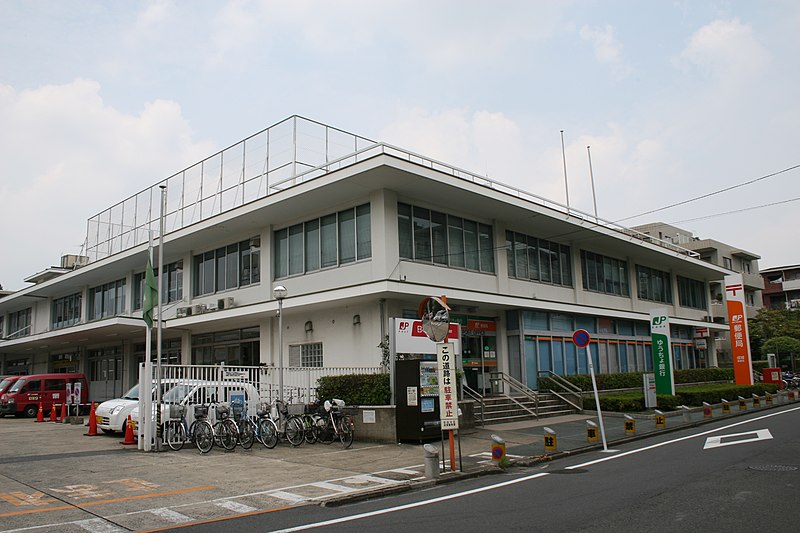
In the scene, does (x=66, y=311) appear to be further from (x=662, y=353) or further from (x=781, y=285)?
(x=781, y=285)

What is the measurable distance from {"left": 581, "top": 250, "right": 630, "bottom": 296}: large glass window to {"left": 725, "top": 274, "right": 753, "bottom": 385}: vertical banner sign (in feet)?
17.0

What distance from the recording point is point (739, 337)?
107 feet

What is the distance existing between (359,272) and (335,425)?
20.0 ft

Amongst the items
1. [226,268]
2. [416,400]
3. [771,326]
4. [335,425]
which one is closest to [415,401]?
[416,400]

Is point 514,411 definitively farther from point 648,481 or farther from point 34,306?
point 34,306

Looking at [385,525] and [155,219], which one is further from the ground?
[155,219]

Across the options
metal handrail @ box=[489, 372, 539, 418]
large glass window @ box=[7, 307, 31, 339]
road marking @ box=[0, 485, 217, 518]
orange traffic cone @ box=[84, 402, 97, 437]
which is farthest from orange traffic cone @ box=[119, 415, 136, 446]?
large glass window @ box=[7, 307, 31, 339]

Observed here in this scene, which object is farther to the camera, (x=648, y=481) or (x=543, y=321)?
(x=543, y=321)

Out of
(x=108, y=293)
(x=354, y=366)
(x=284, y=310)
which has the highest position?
(x=108, y=293)

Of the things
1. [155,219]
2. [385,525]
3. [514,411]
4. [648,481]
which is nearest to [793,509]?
[648,481]

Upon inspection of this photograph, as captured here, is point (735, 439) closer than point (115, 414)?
Yes

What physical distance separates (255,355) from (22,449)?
1009cm

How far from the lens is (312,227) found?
23.0 m

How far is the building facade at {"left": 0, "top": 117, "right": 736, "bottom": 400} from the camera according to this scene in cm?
2064
